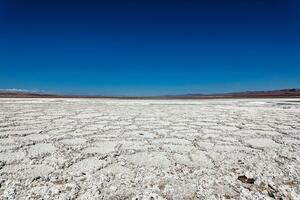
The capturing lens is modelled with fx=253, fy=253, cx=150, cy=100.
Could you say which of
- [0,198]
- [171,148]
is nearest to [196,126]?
[171,148]

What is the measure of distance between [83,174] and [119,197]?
1.36 ft

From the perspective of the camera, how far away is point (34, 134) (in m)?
3.00

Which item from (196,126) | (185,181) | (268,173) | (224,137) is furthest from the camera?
(196,126)

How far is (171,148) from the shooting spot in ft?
8.12

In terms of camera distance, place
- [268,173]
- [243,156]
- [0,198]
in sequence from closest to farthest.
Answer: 1. [0,198]
2. [268,173]
3. [243,156]

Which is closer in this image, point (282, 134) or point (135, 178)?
point (135, 178)

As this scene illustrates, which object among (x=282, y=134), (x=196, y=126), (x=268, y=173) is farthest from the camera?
(x=196, y=126)

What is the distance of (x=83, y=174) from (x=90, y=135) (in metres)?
1.28

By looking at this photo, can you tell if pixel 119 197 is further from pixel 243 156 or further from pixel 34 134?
pixel 34 134

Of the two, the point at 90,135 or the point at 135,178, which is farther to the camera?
the point at 90,135

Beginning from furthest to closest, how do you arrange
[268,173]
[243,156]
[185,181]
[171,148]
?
[171,148] < [243,156] < [268,173] < [185,181]

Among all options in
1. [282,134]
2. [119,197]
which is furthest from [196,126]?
[119,197]

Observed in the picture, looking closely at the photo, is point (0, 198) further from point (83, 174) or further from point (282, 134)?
point (282, 134)

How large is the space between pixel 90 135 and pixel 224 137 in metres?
1.59
